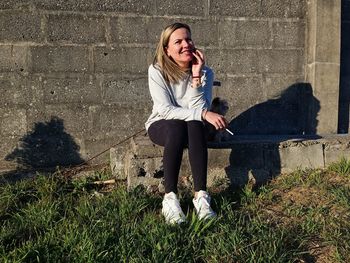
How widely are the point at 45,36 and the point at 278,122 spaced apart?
260cm

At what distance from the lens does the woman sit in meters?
2.65

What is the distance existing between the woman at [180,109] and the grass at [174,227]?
242mm

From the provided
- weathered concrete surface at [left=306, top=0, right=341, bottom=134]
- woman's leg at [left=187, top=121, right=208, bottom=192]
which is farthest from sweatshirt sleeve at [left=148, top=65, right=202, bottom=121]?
weathered concrete surface at [left=306, top=0, right=341, bottom=134]

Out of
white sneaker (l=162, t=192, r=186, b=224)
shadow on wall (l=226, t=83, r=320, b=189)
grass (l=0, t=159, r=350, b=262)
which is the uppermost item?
shadow on wall (l=226, t=83, r=320, b=189)

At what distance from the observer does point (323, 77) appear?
4.23 meters

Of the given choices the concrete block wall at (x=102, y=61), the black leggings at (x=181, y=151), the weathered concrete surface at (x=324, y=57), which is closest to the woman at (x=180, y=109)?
the black leggings at (x=181, y=151)

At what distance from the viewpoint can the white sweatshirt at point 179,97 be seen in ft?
9.19

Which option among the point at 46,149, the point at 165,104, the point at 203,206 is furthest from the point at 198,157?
the point at 46,149

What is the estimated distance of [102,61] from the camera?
3.96 metres

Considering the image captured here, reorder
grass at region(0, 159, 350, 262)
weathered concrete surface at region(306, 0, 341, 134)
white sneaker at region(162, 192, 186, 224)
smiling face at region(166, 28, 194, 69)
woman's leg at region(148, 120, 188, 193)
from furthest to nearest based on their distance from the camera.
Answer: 1. weathered concrete surface at region(306, 0, 341, 134)
2. smiling face at region(166, 28, 194, 69)
3. woman's leg at region(148, 120, 188, 193)
4. white sneaker at region(162, 192, 186, 224)
5. grass at region(0, 159, 350, 262)

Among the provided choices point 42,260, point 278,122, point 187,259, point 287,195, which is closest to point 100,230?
point 42,260

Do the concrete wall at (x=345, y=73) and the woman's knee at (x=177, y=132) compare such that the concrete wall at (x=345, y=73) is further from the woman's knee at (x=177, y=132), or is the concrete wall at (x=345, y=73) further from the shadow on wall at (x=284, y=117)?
the woman's knee at (x=177, y=132)

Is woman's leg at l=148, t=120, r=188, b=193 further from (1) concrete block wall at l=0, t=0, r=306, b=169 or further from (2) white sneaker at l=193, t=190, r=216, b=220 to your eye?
(1) concrete block wall at l=0, t=0, r=306, b=169

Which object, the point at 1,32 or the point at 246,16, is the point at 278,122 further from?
the point at 1,32
